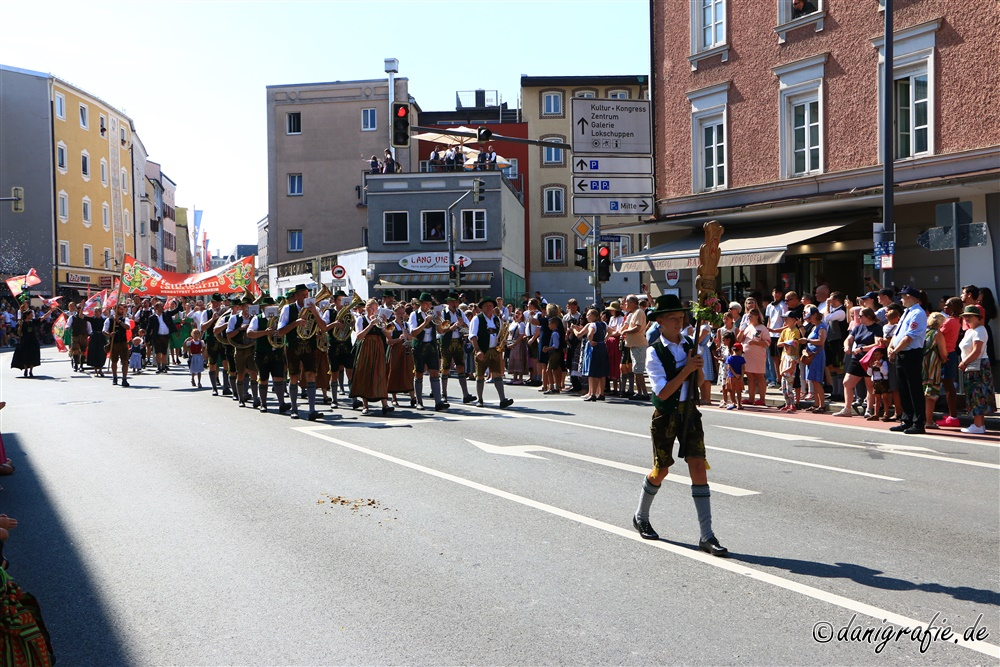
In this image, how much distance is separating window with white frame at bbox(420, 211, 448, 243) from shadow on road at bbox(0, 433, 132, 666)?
3827 cm

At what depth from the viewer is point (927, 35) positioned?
763 inches

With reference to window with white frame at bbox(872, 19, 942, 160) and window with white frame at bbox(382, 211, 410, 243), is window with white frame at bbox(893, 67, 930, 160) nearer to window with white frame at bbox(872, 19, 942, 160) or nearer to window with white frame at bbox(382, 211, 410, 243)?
window with white frame at bbox(872, 19, 942, 160)

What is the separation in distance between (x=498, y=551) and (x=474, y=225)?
41359mm

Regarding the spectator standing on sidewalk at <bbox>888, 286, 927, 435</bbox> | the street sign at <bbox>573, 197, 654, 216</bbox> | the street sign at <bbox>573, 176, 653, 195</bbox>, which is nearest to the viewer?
the spectator standing on sidewalk at <bbox>888, 286, 927, 435</bbox>

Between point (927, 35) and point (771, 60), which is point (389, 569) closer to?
point (927, 35)

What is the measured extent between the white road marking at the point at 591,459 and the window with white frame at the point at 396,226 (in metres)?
35.6

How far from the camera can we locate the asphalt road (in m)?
4.86

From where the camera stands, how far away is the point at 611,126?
22.9 meters

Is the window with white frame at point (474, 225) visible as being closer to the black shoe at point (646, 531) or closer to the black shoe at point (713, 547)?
the black shoe at point (646, 531)

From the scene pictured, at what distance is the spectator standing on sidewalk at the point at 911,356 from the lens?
41.4 feet

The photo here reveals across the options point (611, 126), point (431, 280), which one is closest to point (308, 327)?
point (611, 126)

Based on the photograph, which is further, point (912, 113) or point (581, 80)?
point (581, 80)

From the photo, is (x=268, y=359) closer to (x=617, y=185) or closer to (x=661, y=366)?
(x=661, y=366)

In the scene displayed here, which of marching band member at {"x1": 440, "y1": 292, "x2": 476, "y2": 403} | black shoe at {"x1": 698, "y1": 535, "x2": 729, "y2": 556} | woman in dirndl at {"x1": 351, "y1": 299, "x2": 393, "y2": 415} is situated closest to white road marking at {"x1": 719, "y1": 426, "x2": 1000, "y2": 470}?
black shoe at {"x1": 698, "y1": 535, "x2": 729, "y2": 556}
